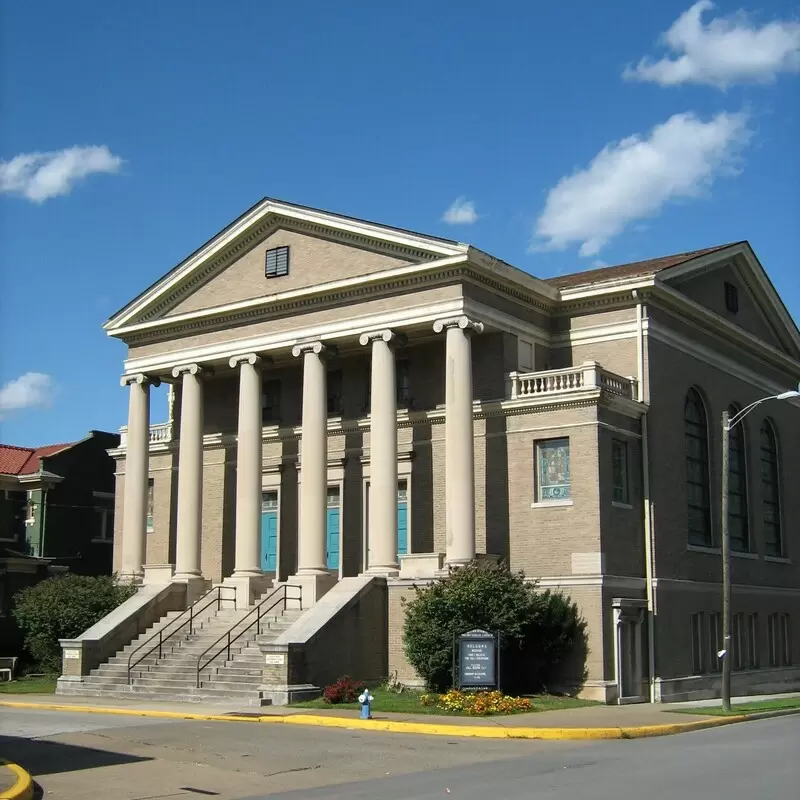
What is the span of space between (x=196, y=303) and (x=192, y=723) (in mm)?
18717

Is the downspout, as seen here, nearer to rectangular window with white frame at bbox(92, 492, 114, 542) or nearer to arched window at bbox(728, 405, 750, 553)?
arched window at bbox(728, 405, 750, 553)

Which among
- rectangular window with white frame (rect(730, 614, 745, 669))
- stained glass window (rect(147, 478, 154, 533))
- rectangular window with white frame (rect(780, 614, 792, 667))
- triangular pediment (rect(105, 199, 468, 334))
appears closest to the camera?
triangular pediment (rect(105, 199, 468, 334))

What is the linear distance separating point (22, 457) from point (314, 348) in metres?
26.5

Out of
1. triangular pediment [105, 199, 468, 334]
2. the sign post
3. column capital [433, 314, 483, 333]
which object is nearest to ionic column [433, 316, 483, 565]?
column capital [433, 314, 483, 333]

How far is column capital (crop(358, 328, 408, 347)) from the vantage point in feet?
118

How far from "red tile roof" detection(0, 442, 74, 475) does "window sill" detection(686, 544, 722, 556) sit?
31365 millimetres

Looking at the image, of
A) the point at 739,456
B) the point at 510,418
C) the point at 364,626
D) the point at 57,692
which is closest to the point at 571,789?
the point at 364,626

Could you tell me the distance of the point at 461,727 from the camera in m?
23.6

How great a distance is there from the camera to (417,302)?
35.7m

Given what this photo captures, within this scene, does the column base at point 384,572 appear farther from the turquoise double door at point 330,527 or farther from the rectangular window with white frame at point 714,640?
the rectangular window with white frame at point 714,640

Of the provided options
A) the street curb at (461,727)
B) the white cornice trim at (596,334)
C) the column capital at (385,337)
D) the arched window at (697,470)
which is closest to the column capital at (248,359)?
the column capital at (385,337)

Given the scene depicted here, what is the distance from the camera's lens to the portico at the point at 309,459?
Answer: 1352 inches

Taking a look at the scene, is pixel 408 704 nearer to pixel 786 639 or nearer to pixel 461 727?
pixel 461 727

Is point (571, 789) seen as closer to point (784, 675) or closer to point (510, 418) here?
point (510, 418)
